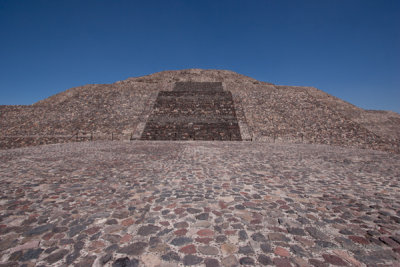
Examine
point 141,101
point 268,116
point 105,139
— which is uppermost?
point 141,101

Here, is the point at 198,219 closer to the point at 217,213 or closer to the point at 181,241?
the point at 217,213

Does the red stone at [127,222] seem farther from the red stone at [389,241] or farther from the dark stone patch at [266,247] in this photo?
the red stone at [389,241]

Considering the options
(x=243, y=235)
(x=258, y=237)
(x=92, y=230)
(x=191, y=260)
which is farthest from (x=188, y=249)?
(x=92, y=230)

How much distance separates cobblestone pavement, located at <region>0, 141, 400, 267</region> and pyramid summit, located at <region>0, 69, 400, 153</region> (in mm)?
10484

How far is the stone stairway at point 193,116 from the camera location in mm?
15281

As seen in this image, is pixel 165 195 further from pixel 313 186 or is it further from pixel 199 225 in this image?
pixel 313 186

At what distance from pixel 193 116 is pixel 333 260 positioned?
1635 cm

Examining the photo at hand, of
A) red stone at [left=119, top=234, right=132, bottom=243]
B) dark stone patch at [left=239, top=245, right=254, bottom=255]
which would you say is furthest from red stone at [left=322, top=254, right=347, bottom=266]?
red stone at [left=119, top=234, right=132, bottom=243]

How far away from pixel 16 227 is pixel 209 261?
273 centimetres

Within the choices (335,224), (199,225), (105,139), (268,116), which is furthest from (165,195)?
(268,116)

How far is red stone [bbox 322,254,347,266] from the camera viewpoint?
1936 mm

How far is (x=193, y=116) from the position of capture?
706 inches

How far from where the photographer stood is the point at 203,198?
3574 mm

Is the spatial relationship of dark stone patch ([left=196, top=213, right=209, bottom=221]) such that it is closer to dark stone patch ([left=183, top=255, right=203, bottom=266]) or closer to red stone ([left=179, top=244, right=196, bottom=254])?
red stone ([left=179, top=244, right=196, bottom=254])
